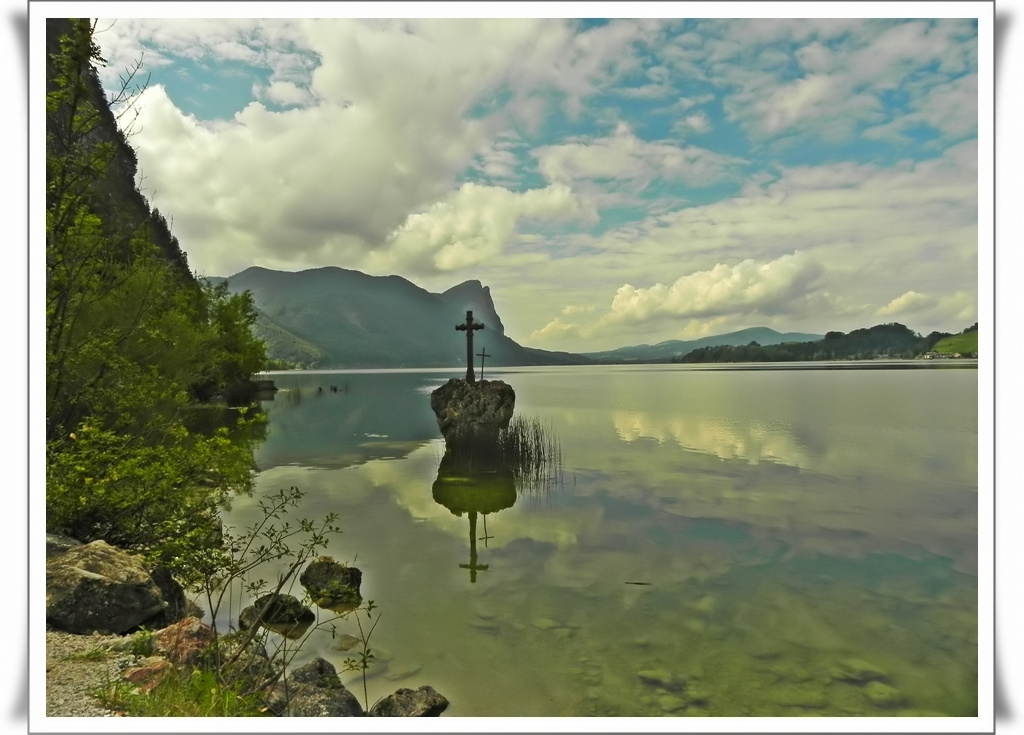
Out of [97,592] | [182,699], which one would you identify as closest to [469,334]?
[97,592]

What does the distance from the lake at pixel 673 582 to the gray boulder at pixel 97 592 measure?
223cm

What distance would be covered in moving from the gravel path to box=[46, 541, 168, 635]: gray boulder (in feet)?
0.65

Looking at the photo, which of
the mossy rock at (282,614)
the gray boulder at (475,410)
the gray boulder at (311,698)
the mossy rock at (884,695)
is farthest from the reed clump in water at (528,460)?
the gray boulder at (311,698)

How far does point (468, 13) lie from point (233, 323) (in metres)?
49.2

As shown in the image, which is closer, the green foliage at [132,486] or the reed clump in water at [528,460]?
the green foliage at [132,486]

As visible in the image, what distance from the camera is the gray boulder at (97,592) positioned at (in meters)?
5.21

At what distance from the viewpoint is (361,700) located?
231 inches

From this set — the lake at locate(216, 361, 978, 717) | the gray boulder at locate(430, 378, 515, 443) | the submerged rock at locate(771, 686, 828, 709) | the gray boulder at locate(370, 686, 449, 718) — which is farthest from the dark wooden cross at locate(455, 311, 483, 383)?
the submerged rock at locate(771, 686, 828, 709)

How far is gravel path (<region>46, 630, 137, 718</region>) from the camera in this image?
162 inches

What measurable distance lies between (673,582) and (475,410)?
15031 millimetres

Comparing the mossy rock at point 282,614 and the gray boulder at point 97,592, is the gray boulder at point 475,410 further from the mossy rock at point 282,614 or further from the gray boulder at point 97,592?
the gray boulder at point 97,592

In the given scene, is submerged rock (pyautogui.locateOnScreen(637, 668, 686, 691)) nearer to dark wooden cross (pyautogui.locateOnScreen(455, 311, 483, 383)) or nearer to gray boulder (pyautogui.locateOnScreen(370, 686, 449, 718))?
gray boulder (pyautogui.locateOnScreen(370, 686, 449, 718))

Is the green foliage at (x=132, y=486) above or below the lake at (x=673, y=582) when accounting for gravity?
above

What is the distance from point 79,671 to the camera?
4426 millimetres
